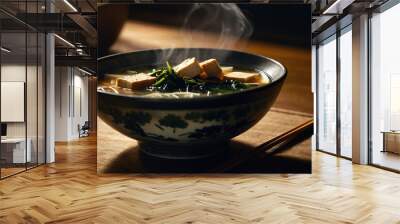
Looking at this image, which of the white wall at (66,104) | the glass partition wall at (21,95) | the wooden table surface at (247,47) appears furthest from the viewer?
the white wall at (66,104)

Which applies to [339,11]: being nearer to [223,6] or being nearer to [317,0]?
[317,0]

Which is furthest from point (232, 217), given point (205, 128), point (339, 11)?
point (339, 11)

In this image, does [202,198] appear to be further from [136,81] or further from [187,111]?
[136,81]

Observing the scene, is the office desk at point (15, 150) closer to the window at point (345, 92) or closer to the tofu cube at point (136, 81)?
the tofu cube at point (136, 81)

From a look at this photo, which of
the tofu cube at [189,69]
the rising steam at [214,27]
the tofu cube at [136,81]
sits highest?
the rising steam at [214,27]

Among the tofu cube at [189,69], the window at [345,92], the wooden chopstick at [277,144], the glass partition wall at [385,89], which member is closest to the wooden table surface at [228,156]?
the wooden chopstick at [277,144]

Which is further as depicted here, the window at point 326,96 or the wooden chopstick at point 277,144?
the window at point 326,96

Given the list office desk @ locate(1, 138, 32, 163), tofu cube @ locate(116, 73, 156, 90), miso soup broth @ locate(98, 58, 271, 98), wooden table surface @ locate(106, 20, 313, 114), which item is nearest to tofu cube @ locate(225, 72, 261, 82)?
miso soup broth @ locate(98, 58, 271, 98)
